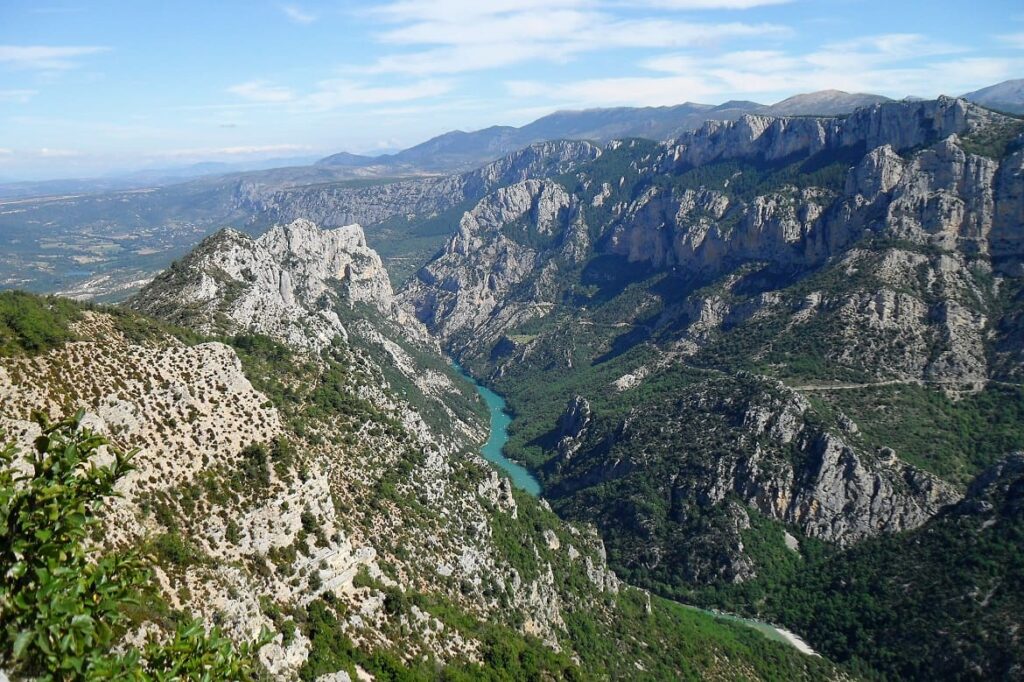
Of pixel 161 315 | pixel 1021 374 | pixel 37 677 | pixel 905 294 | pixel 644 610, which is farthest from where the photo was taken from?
pixel 905 294

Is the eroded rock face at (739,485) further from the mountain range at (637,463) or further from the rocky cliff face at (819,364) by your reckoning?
the mountain range at (637,463)

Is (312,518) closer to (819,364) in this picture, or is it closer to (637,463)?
(637,463)

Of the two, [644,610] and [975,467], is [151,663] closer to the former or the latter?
[644,610]

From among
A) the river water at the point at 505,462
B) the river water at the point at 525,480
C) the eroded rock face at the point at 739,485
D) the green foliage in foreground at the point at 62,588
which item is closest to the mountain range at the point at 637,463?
the eroded rock face at the point at 739,485

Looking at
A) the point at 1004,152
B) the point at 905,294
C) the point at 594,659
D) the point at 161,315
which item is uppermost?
the point at 1004,152

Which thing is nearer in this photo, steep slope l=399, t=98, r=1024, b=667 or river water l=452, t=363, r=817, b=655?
river water l=452, t=363, r=817, b=655

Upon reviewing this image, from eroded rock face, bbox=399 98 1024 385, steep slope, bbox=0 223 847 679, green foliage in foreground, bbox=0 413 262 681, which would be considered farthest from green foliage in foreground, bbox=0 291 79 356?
eroded rock face, bbox=399 98 1024 385

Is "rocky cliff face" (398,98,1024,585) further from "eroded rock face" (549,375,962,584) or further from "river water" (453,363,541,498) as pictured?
"river water" (453,363,541,498)

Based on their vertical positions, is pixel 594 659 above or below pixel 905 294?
below

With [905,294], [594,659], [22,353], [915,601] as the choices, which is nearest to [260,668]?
[22,353]
